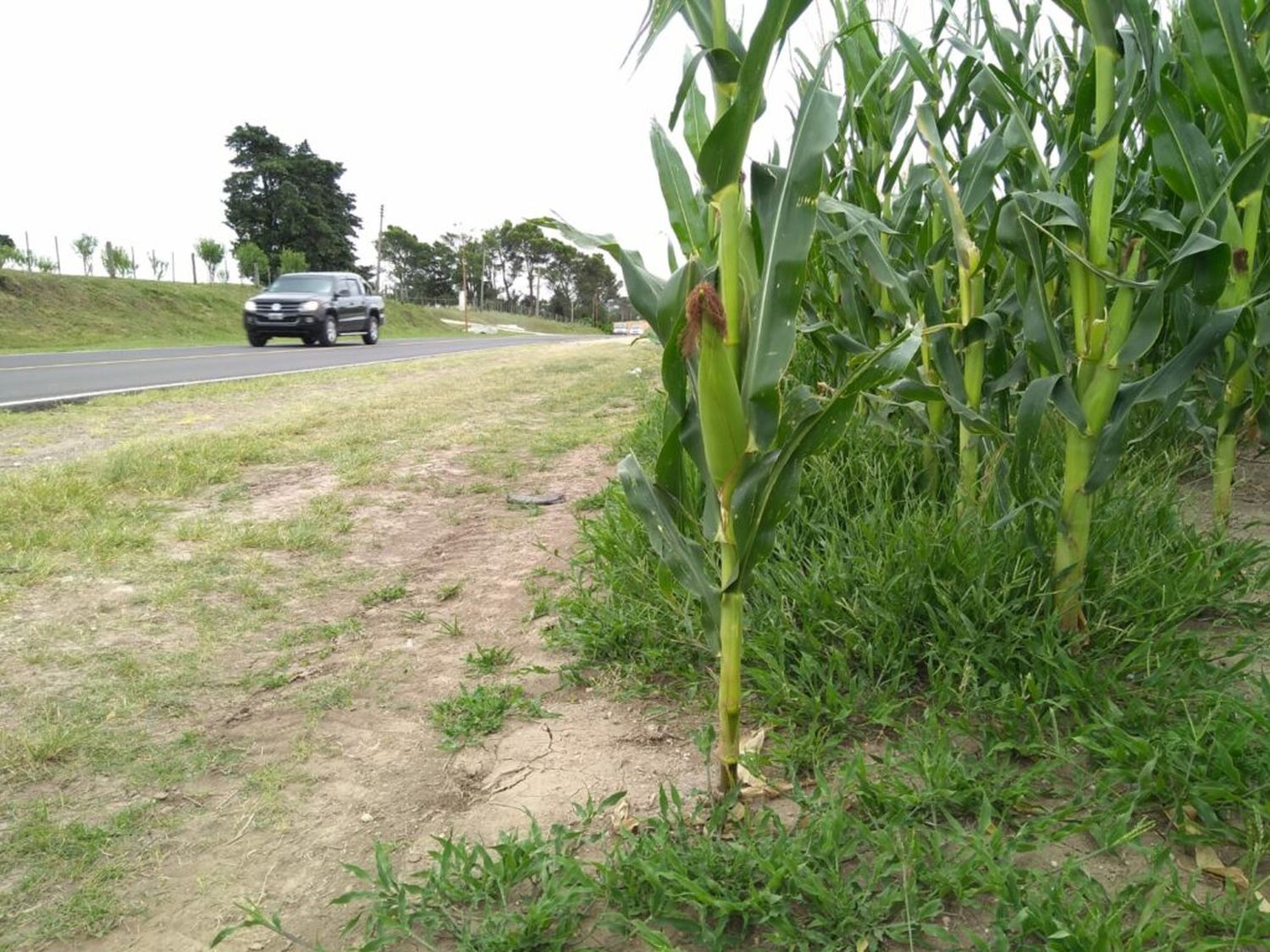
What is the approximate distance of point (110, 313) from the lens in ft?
79.8

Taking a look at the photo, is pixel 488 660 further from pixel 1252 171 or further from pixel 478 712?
pixel 1252 171

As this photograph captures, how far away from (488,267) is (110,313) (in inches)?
1850

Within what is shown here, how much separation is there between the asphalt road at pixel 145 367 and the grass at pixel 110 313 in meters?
4.49

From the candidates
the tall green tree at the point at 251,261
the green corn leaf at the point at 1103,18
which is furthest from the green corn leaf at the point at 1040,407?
the tall green tree at the point at 251,261

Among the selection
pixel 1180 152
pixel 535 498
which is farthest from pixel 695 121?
pixel 535 498

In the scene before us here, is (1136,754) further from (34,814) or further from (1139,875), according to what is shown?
(34,814)

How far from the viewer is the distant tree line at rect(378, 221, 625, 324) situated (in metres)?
65.2

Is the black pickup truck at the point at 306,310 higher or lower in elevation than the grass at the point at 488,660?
higher

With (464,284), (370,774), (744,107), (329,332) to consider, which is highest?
(464,284)

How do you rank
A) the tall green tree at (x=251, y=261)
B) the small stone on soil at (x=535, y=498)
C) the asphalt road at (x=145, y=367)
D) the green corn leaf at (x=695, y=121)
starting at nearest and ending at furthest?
1. the green corn leaf at (x=695, y=121)
2. the small stone on soil at (x=535, y=498)
3. the asphalt road at (x=145, y=367)
4. the tall green tree at (x=251, y=261)

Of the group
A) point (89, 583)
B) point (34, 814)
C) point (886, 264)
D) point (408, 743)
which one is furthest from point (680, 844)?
point (89, 583)

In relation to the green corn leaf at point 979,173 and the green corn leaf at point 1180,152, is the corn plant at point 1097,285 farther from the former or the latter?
the green corn leaf at point 979,173

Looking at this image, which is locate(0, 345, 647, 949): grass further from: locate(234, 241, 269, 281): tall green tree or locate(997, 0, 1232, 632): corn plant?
locate(234, 241, 269, 281): tall green tree

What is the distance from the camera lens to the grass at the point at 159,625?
169 cm
